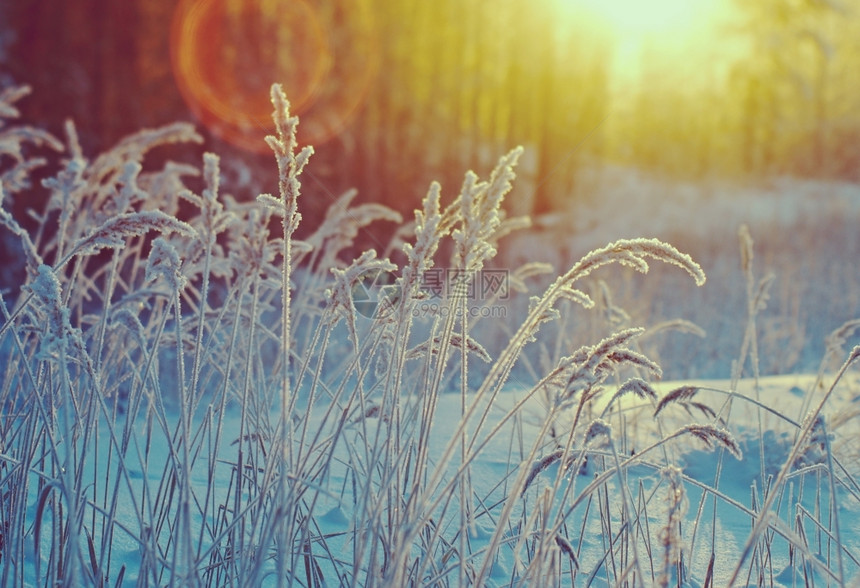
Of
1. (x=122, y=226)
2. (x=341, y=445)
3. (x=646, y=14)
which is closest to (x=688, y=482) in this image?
(x=341, y=445)

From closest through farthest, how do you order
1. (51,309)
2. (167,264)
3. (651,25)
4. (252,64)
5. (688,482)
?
(51,309), (167,264), (688,482), (252,64), (651,25)

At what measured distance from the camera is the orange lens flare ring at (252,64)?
249 inches

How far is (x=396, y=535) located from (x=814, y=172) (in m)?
27.3

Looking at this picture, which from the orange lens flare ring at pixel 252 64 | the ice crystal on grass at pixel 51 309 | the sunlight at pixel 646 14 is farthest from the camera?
the sunlight at pixel 646 14

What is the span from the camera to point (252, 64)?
6789mm

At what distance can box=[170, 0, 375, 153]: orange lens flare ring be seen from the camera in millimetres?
6328

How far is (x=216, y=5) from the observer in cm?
658

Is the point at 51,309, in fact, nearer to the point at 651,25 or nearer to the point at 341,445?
the point at 341,445

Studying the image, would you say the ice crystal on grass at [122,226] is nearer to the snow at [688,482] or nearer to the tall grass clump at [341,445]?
the tall grass clump at [341,445]

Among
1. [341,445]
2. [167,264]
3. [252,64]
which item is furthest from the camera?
[252,64]

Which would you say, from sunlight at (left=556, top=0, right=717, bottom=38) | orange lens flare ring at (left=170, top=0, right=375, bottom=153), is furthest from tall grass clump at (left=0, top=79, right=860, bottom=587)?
sunlight at (left=556, top=0, right=717, bottom=38)

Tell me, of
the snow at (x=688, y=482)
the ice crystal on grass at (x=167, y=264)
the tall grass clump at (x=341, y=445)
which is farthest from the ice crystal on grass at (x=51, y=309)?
the snow at (x=688, y=482)

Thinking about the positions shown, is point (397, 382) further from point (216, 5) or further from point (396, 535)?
point (216, 5)

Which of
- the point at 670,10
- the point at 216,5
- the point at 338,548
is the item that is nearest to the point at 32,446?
the point at 338,548
